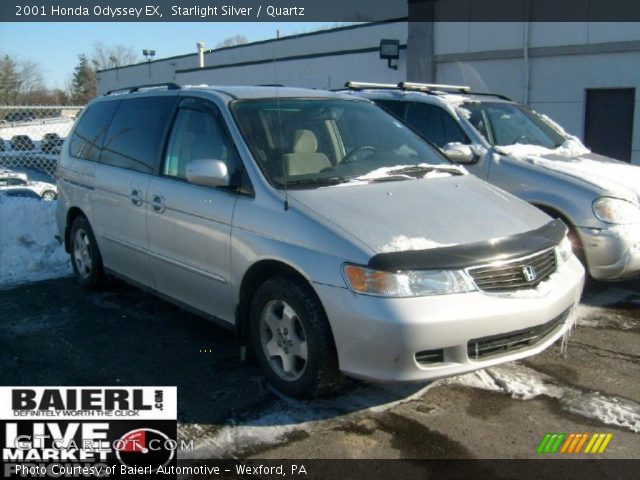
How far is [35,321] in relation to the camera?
536cm

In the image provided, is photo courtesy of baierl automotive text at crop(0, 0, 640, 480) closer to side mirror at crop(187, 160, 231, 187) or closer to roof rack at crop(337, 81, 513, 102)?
side mirror at crop(187, 160, 231, 187)

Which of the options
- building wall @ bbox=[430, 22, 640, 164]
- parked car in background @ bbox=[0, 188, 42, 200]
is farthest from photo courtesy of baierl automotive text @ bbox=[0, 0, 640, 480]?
building wall @ bbox=[430, 22, 640, 164]

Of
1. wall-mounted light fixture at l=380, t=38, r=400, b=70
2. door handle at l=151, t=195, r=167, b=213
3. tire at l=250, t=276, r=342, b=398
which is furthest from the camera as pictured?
wall-mounted light fixture at l=380, t=38, r=400, b=70

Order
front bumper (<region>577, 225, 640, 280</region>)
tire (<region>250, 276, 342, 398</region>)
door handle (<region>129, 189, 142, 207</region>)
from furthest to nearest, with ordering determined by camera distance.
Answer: front bumper (<region>577, 225, 640, 280</region>) < door handle (<region>129, 189, 142, 207</region>) < tire (<region>250, 276, 342, 398</region>)

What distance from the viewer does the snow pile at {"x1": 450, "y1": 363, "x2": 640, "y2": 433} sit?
3658 mm

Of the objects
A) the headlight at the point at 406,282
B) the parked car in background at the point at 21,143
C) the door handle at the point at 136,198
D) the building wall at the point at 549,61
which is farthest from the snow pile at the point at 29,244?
the building wall at the point at 549,61

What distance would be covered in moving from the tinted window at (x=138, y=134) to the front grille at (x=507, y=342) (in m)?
2.75

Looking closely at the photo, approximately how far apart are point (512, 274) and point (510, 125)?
383 centimetres

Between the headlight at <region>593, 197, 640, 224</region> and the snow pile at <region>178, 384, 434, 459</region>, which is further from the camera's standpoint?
the headlight at <region>593, 197, 640, 224</region>

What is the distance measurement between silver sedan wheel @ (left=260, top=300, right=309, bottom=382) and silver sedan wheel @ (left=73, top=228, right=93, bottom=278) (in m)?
2.71

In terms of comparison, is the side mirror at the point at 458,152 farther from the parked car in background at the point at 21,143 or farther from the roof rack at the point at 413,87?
the parked car in background at the point at 21,143

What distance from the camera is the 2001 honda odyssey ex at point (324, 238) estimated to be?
132 inches

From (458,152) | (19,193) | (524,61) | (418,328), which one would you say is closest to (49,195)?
(19,193)

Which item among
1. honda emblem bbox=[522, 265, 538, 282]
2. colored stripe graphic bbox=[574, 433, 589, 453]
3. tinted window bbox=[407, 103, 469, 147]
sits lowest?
colored stripe graphic bbox=[574, 433, 589, 453]
